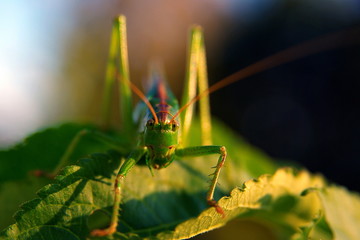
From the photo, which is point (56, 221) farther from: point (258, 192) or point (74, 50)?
point (74, 50)

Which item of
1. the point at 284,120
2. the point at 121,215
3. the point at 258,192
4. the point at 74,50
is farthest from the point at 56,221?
the point at 74,50

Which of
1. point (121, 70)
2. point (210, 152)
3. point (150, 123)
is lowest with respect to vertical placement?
point (210, 152)

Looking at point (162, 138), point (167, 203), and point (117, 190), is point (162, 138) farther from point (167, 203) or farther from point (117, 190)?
point (117, 190)

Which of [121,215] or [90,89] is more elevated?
[90,89]

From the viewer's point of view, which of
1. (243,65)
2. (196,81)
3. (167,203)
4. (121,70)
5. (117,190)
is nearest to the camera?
(117,190)

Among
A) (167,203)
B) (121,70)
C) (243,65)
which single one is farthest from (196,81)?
(243,65)

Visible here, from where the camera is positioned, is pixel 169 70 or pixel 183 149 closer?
pixel 183 149

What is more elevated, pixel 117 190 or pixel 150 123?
pixel 150 123

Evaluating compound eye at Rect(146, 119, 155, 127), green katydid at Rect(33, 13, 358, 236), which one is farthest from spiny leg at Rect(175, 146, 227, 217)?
compound eye at Rect(146, 119, 155, 127)

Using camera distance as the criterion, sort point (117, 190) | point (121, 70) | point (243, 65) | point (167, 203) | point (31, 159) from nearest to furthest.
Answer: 1. point (117, 190)
2. point (167, 203)
3. point (31, 159)
4. point (121, 70)
5. point (243, 65)
